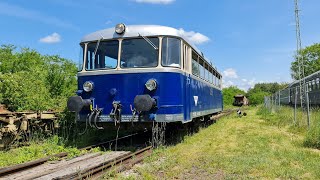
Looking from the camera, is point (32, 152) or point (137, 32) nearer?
point (32, 152)

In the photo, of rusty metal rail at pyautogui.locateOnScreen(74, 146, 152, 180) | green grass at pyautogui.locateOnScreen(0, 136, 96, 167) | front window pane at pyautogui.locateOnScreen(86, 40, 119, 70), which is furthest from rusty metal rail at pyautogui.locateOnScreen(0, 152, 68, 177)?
front window pane at pyautogui.locateOnScreen(86, 40, 119, 70)

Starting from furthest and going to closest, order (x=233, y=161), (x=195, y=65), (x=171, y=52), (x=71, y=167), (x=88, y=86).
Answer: (x=195, y=65)
(x=88, y=86)
(x=171, y=52)
(x=233, y=161)
(x=71, y=167)

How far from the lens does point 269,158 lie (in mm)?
8078

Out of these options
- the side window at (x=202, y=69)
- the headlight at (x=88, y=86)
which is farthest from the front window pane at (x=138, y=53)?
the side window at (x=202, y=69)

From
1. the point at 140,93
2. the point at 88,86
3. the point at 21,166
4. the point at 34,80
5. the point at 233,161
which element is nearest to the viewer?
the point at 21,166

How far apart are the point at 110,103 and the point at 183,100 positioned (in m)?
2.04

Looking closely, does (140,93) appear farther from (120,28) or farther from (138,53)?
(120,28)

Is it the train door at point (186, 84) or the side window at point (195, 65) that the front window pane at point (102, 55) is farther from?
the side window at point (195, 65)

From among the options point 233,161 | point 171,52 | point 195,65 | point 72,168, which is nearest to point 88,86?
A: point 171,52

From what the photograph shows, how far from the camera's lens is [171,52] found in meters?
10.3

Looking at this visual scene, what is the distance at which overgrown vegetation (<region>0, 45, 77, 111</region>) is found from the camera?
1284 centimetres

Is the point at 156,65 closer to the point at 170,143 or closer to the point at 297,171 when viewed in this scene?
the point at 170,143

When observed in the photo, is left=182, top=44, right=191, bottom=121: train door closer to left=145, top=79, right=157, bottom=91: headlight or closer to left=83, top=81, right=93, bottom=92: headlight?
left=145, top=79, right=157, bottom=91: headlight

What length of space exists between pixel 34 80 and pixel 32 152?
549cm
